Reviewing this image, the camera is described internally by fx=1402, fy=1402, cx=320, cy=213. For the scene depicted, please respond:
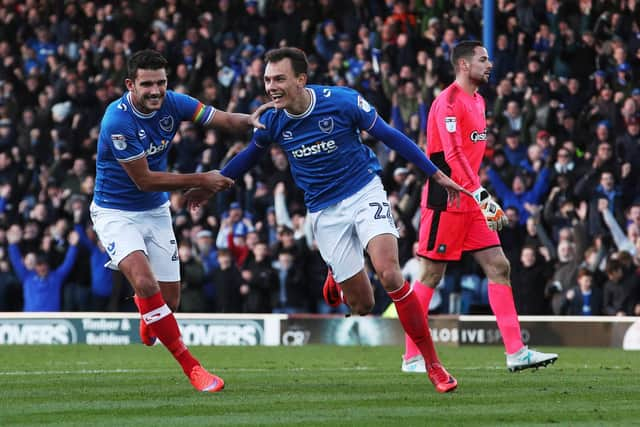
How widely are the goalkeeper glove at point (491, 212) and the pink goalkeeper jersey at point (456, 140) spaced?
54 centimetres

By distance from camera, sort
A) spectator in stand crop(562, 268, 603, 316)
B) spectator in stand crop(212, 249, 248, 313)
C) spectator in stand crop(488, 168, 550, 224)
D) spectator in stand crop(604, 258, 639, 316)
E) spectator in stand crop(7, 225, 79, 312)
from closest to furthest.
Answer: spectator in stand crop(604, 258, 639, 316) < spectator in stand crop(562, 268, 603, 316) < spectator in stand crop(488, 168, 550, 224) < spectator in stand crop(212, 249, 248, 313) < spectator in stand crop(7, 225, 79, 312)

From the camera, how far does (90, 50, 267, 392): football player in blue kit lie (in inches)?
408

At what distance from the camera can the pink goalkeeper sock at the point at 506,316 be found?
11344 millimetres

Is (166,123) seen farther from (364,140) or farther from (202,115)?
(364,140)

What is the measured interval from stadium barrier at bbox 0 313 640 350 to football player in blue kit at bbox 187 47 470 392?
673 cm

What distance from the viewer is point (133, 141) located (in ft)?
34.1

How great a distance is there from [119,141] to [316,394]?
2.37 metres

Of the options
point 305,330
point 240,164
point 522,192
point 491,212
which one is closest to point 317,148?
point 240,164

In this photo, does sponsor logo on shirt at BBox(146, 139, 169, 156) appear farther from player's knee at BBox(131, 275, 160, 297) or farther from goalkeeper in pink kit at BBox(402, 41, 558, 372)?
goalkeeper in pink kit at BBox(402, 41, 558, 372)

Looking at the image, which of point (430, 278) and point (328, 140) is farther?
point (430, 278)

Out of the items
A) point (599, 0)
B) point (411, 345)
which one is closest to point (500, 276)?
point (411, 345)

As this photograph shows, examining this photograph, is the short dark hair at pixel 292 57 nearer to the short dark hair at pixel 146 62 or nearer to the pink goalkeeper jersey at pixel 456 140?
the short dark hair at pixel 146 62

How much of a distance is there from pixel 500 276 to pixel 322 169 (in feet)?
6.78

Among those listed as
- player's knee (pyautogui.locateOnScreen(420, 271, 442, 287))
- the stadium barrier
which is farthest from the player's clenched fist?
the stadium barrier
